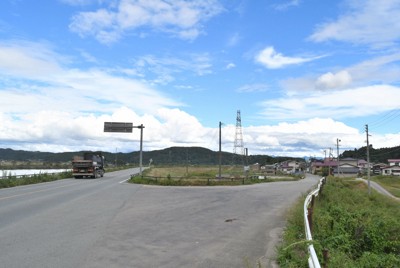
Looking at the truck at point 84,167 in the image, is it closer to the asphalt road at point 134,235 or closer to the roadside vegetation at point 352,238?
the asphalt road at point 134,235

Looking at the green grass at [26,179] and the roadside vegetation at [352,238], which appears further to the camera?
the green grass at [26,179]

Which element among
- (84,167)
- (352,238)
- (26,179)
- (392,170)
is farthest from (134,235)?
(392,170)

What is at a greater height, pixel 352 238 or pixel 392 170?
pixel 392 170

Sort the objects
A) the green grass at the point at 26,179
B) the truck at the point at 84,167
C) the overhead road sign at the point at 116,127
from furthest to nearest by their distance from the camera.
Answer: the truck at the point at 84,167
the overhead road sign at the point at 116,127
the green grass at the point at 26,179

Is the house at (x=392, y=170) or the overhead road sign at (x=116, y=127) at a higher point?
the overhead road sign at (x=116, y=127)

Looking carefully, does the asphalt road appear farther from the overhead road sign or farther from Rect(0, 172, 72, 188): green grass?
the overhead road sign

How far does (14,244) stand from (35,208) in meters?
7.96

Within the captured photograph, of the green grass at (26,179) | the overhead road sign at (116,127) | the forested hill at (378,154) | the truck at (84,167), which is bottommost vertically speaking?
the green grass at (26,179)

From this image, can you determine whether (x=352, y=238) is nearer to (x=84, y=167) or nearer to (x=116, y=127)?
(x=116, y=127)

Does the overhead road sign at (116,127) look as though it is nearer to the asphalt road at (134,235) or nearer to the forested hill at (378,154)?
the asphalt road at (134,235)

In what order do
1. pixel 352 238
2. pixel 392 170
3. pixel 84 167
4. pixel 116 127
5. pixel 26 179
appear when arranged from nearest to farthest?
pixel 352 238
pixel 26 179
pixel 116 127
pixel 84 167
pixel 392 170

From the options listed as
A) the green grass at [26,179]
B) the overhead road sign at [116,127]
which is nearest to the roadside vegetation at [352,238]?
the green grass at [26,179]

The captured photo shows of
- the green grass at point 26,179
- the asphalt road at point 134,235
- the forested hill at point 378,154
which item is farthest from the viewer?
the forested hill at point 378,154

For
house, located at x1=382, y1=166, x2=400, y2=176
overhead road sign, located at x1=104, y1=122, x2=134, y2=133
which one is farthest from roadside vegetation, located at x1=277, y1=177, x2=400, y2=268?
house, located at x1=382, y1=166, x2=400, y2=176
